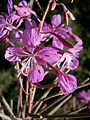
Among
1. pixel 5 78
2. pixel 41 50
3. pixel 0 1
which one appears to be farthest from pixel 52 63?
pixel 0 1

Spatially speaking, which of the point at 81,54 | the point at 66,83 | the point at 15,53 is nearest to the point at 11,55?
the point at 15,53

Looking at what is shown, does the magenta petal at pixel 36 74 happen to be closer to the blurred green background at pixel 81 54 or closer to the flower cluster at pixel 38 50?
the flower cluster at pixel 38 50

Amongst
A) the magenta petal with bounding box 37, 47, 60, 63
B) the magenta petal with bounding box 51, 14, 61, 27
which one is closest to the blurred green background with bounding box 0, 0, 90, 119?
the magenta petal with bounding box 51, 14, 61, 27

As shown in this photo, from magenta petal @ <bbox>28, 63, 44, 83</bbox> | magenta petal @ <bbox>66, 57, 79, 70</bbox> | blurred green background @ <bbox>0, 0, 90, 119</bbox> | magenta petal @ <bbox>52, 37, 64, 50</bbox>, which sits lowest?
blurred green background @ <bbox>0, 0, 90, 119</bbox>

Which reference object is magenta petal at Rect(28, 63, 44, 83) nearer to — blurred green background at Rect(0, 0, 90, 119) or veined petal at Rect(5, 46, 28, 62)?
veined petal at Rect(5, 46, 28, 62)

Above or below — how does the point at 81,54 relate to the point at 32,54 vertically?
below

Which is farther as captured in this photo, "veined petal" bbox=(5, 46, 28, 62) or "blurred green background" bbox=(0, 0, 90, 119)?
"blurred green background" bbox=(0, 0, 90, 119)

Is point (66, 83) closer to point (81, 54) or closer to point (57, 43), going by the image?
point (57, 43)

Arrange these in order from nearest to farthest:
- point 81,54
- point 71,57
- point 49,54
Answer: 1. point 49,54
2. point 71,57
3. point 81,54
